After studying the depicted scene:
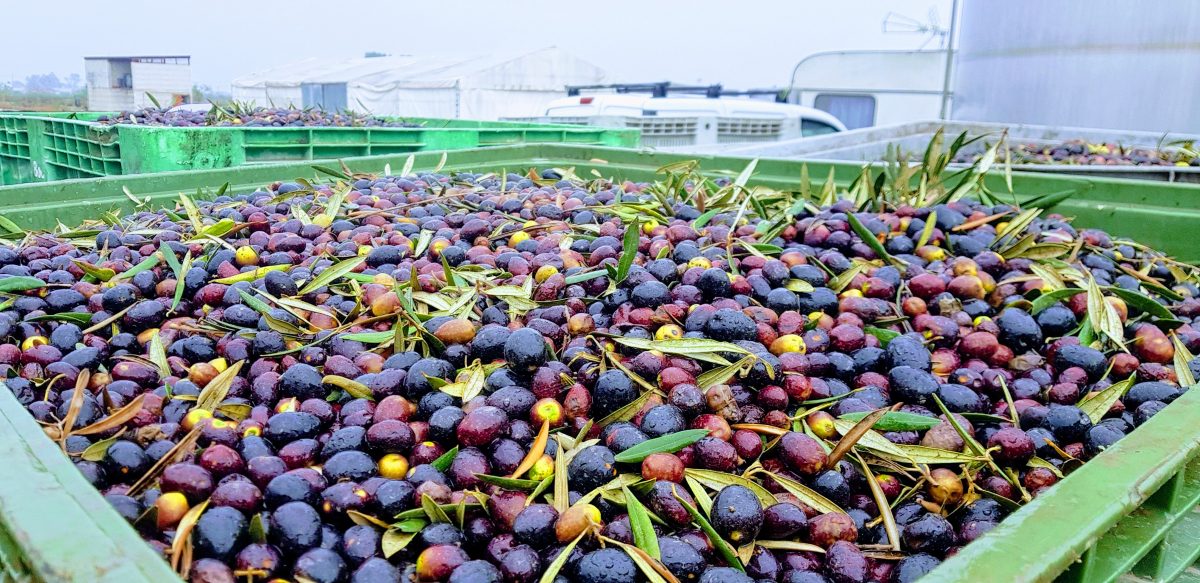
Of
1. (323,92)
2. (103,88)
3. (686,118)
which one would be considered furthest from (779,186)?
(323,92)

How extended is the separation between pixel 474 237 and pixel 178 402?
3.34 feet

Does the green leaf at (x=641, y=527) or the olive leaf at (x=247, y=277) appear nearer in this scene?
the green leaf at (x=641, y=527)

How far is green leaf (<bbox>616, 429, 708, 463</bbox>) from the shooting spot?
1289mm

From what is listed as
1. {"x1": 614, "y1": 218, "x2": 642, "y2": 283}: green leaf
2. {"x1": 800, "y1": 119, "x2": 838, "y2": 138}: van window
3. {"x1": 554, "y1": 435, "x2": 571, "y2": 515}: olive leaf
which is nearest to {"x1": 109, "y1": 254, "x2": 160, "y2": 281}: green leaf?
{"x1": 614, "y1": 218, "x2": 642, "y2": 283}: green leaf

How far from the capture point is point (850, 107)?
717 inches

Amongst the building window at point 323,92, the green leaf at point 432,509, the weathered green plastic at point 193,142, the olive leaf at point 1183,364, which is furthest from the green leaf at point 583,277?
the building window at point 323,92

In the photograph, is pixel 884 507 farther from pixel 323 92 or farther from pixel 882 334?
pixel 323 92

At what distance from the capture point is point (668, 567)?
43.6 inches

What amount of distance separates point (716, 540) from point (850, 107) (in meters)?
18.5

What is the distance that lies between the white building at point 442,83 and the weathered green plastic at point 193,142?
14.7 m

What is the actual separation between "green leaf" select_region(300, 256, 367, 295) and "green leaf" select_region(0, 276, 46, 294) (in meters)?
0.63

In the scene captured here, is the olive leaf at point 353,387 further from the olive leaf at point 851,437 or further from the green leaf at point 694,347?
the olive leaf at point 851,437

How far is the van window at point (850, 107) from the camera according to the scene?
18.0 meters

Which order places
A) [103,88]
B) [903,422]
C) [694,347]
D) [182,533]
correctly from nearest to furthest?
[182,533]
[903,422]
[694,347]
[103,88]
